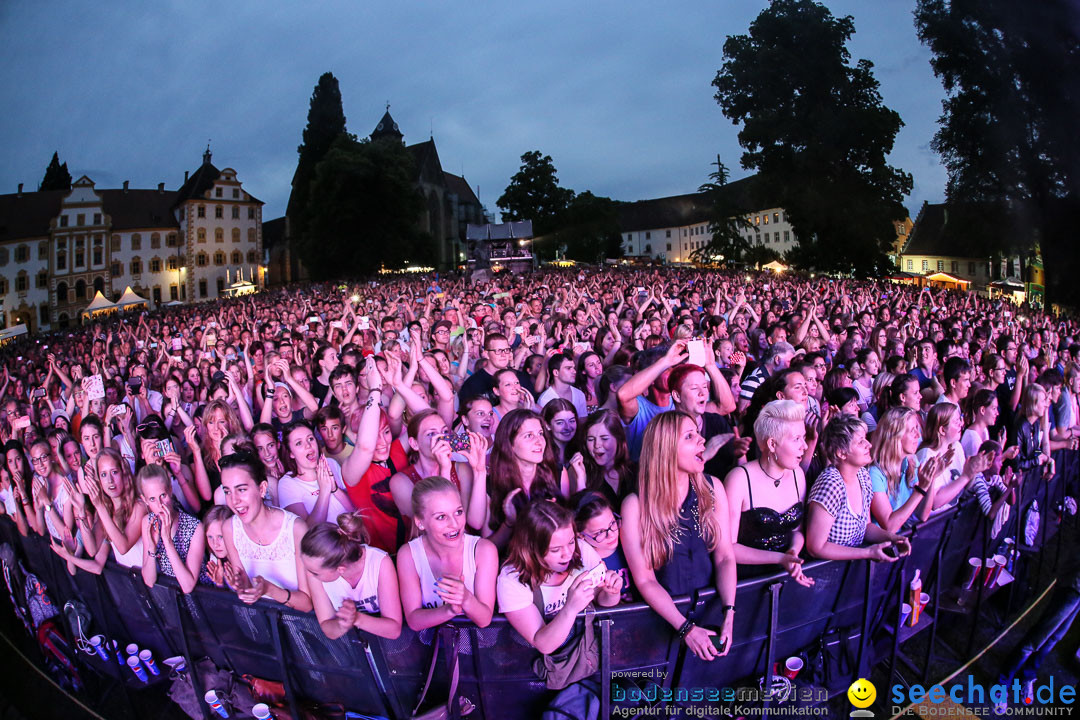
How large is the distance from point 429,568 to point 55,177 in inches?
3275

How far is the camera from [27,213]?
51.5 m

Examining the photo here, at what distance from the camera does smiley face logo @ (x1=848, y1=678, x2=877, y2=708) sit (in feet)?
11.7

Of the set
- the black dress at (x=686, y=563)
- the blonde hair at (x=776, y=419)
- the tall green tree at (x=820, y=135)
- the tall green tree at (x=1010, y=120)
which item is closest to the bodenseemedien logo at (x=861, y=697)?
the black dress at (x=686, y=563)

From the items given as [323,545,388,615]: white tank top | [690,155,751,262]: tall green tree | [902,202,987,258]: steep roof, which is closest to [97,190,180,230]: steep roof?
[690,155,751,262]: tall green tree

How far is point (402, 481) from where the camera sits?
12.6 ft

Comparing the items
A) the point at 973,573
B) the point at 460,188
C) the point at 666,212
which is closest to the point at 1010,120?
the point at 973,573

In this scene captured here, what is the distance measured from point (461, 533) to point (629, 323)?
6811 mm

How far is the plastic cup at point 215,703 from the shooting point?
337 centimetres

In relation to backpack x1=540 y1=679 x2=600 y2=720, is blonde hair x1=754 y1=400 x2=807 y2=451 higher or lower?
higher

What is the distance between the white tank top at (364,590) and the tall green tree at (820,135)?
35509mm

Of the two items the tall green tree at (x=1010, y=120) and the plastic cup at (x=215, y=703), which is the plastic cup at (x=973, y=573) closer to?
the plastic cup at (x=215, y=703)

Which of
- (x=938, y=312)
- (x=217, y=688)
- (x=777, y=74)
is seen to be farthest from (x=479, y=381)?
(x=777, y=74)

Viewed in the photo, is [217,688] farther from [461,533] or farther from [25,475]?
[25,475]

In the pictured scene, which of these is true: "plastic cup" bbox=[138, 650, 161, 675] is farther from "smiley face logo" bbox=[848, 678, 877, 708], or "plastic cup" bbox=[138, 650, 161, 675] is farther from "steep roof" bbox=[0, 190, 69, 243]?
"steep roof" bbox=[0, 190, 69, 243]
